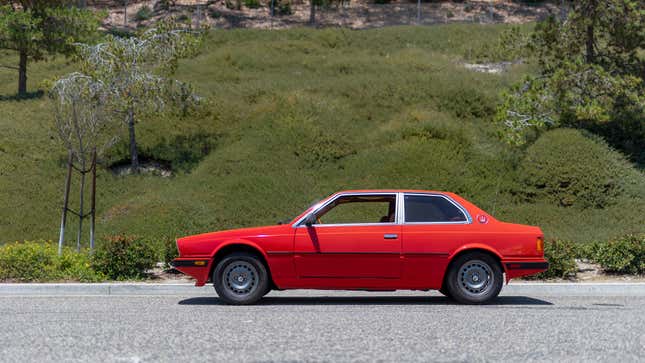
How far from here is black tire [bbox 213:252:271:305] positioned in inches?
396

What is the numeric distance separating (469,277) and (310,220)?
7.53 feet

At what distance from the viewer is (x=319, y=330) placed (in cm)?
783

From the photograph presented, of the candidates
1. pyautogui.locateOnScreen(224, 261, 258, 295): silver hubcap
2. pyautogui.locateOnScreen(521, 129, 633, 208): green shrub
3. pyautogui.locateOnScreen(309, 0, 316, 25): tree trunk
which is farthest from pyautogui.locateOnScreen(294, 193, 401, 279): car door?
pyautogui.locateOnScreen(309, 0, 316, 25): tree trunk

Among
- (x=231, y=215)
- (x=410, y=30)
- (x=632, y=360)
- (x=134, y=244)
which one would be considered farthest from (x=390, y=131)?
(x=410, y=30)

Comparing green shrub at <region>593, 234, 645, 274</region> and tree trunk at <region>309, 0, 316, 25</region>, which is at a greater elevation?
tree trunk at <region>309, 0, 316, 25</region>

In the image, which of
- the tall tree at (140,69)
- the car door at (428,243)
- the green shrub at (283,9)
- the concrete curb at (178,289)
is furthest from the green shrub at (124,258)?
the green shrub at (283,9)

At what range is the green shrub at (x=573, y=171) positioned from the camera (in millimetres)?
23266

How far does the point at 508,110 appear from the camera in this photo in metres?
25.0

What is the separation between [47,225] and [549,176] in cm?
1557

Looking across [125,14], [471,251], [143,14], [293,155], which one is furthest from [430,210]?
[143,14]

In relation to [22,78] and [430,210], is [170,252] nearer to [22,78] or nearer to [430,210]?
[430,210]

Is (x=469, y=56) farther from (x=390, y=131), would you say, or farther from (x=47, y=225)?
(x=47, y=225)

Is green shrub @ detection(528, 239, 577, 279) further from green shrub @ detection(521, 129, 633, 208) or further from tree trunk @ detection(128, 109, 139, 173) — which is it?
tree trunk @ detection(128, 109, 139, 173)

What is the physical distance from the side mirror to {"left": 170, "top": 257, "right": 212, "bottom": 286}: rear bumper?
141 centimetres
